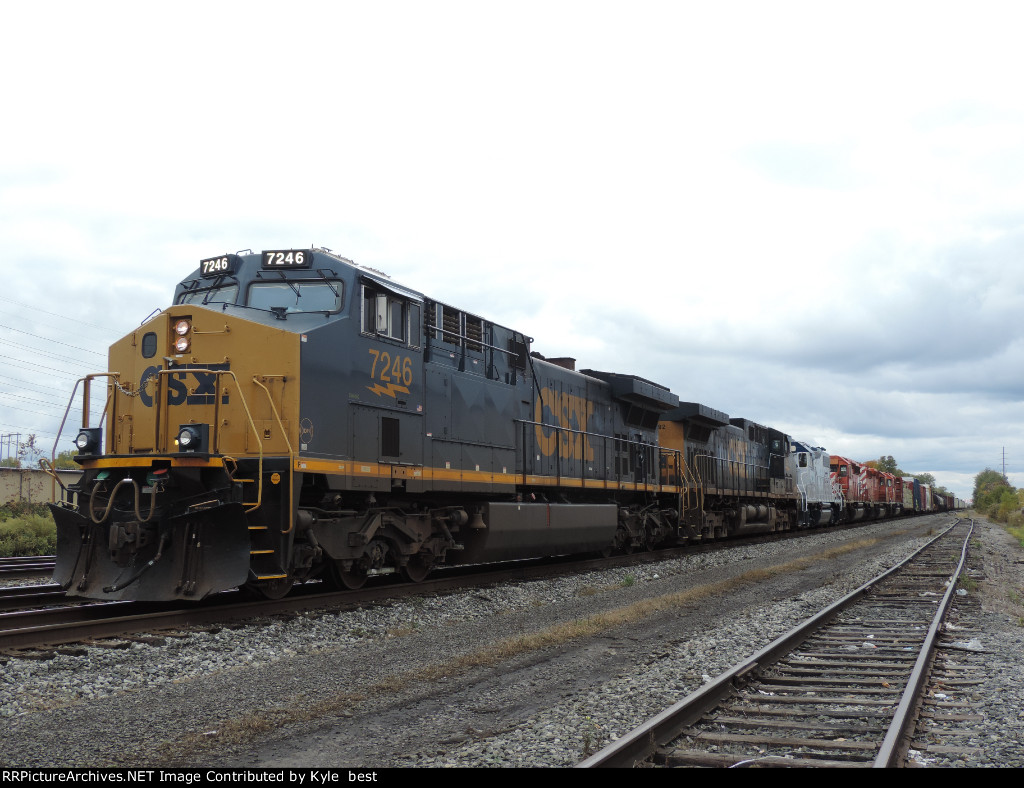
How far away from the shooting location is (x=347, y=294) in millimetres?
9039

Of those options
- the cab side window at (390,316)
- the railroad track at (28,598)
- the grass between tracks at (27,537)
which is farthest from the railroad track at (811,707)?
the grass between tracks at (27,537)

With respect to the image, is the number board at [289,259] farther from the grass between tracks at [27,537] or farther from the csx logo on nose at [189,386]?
the grass between tracks at [27,537]

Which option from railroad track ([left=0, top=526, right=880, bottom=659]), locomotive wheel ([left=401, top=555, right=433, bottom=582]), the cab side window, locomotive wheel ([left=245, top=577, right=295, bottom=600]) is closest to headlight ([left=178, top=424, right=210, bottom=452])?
railroad track ([left=0, top=526, right=880, bottom=659])

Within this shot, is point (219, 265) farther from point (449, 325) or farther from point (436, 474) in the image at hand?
point (436, 474)

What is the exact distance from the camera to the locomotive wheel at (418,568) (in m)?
10.5

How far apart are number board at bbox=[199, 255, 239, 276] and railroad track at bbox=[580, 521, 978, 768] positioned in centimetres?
677

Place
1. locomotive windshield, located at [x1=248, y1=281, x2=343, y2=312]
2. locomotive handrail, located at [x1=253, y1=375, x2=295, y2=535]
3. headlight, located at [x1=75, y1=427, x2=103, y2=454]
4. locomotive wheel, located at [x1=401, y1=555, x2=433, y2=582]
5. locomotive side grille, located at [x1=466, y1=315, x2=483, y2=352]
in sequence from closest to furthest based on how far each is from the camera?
locomotive handrail, located at [x1=253, y1=375, x2=295, y2=535]
headlight, located at [x1=75, y1=427, x2=103, y2=454]
locomotive windshield, located at [x1=248, y1=281, x2=343, y2=312]
locomotive wheel, located at [x1=401, y1=555, x2=433, y2=582]
locomotive side grille, located at [x1=466, y1=315, x2=483, y2=352]

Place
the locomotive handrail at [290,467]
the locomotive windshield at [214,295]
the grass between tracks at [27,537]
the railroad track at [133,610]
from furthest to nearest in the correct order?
1. the grass between tracks at [27,537]
2. the locomotive windshield at [214,295]
3. the locomotive handrail at [290,467]
4. the railroad track at [133,610]

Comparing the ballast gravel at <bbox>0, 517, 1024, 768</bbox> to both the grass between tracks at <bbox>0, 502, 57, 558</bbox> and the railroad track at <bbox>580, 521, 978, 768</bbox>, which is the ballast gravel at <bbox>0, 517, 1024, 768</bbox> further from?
the grass between tracks at <bbox>0, 502, 57, 558</bbox>

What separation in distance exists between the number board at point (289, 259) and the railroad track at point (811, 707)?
6.04m

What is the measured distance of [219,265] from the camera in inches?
372

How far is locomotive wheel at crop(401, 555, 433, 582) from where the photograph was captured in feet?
34.4
